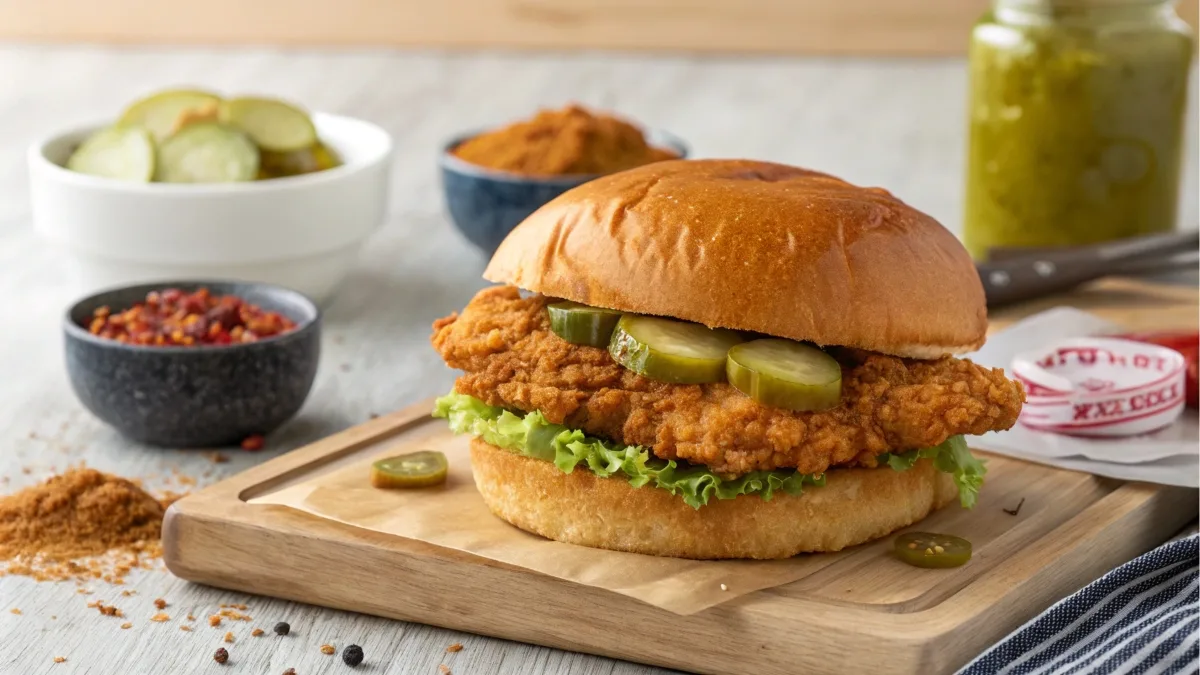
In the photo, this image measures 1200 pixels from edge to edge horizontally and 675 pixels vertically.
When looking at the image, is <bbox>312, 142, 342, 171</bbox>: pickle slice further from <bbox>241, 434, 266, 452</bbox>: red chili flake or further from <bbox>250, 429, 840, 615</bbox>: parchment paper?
<bbox>250, 429, 840, 615</bbox>: parchment paper

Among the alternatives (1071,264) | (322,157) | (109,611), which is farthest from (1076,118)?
(109,611)

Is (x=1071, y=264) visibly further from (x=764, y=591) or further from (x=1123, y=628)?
(x=764, y=591)

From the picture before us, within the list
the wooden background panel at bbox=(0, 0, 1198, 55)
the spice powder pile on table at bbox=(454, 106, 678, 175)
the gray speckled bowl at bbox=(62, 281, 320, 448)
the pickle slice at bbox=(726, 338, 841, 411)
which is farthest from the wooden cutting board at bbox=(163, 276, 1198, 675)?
the wooden background panel at bbox=(0, 0, 1198, 55)

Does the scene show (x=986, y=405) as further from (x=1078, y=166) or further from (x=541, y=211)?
(x=1078, y=166)

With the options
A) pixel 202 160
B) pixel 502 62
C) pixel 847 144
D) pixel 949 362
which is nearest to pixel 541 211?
pixel 949 362

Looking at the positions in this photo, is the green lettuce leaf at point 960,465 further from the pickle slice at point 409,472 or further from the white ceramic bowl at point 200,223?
the white ceramic bowl at point 200,223
